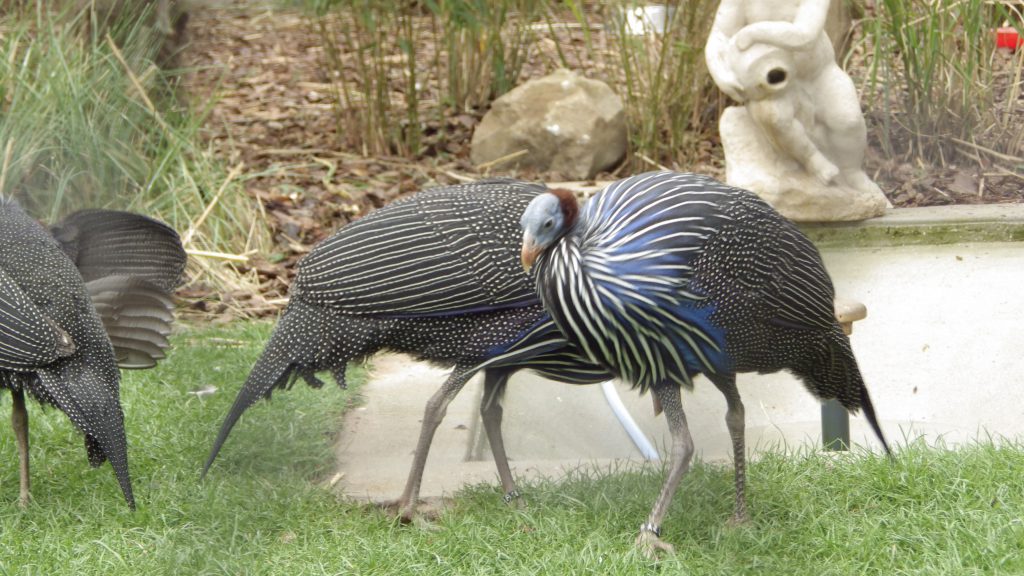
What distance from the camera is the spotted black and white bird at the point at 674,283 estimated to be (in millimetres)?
2547

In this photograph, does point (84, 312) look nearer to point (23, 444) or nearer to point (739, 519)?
point (23, 444)

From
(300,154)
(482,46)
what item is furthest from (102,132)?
(482,46)

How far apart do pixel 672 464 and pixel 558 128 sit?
3.67 metres

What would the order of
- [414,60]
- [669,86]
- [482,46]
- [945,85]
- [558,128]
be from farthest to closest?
[482,46] < [414,60] < [558,128] < [669,86] < [945,85]

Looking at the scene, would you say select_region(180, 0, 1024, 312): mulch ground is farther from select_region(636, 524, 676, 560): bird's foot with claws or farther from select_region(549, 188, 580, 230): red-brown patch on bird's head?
select_region(636, 524, 676, 560): bird's foot with claws

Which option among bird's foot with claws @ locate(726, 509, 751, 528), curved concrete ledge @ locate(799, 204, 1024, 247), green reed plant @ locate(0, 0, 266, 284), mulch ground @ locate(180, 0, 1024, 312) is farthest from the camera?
mulch ground @ locate(180, 0, 1024, 312)

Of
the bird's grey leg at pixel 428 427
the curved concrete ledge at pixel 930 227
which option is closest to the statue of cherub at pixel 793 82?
the curved concrete ledge at pixel 930 227

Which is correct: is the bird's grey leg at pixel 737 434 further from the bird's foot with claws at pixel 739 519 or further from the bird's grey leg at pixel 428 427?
the bird's grey leg at pixel 428 427

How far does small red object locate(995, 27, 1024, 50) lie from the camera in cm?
494

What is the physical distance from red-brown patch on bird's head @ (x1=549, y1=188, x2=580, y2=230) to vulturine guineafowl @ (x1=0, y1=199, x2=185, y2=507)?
125 cm

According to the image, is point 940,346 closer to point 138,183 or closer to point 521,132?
point 521,132

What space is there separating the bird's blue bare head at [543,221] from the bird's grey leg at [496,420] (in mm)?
594

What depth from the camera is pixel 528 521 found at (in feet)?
Result: 9.74

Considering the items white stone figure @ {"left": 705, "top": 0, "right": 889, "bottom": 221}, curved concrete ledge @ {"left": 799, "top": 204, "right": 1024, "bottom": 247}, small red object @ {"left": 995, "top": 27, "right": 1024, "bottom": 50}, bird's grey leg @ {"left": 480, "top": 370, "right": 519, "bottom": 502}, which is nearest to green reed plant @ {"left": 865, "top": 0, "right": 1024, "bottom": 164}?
small red object @ {"left": 995, "top": 27, "right": 1024, "bottom": 50}
